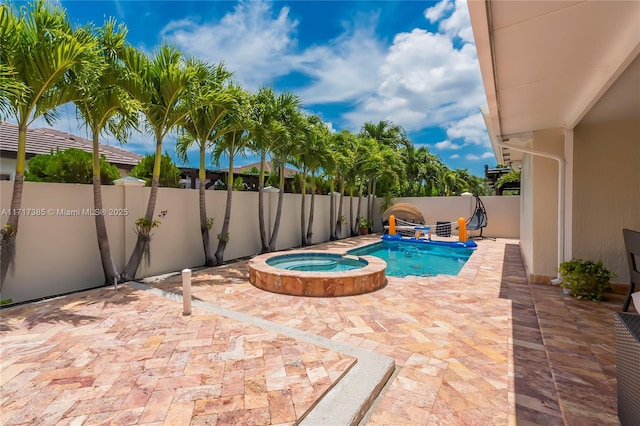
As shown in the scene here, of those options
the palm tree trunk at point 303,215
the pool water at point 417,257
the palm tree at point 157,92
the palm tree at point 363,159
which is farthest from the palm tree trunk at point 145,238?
the palm tree at point 363,159

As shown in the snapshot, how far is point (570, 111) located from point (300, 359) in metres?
6.82

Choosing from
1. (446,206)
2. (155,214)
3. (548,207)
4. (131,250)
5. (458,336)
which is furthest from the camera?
(446,206)

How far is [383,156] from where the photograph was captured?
18.7 metres

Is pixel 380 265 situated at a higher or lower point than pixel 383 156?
lower

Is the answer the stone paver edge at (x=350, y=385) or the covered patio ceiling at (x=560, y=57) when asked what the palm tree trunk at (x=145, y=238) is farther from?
the covered patio ceiling at (x=560, y=57)

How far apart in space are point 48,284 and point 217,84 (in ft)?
20.4

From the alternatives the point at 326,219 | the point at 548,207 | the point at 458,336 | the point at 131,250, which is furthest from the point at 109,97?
the point at 326,219

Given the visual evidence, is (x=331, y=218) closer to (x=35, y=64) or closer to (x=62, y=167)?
(x=62, y=167)

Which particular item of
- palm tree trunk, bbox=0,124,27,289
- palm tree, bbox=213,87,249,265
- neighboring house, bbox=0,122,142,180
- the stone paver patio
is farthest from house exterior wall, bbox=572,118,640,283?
neighboring house, bbox=0,122,142,180

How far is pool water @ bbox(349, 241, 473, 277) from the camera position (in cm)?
1036

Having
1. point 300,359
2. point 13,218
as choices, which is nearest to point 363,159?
point 13,218

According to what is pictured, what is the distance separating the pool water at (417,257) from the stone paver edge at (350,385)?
557cm

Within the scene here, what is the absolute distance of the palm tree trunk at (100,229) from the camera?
6.96 metres

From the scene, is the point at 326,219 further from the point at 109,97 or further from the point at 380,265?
the point at 109,97
